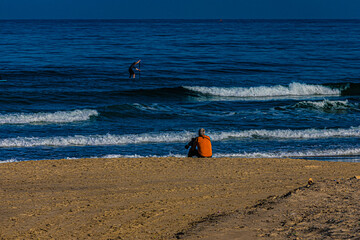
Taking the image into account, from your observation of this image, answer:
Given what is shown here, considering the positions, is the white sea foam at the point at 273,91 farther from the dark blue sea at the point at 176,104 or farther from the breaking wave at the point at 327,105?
the breaking wave at the point at 327,105

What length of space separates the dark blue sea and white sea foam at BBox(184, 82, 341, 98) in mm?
59

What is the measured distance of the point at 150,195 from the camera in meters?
7.99

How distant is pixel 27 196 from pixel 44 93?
15892 mm

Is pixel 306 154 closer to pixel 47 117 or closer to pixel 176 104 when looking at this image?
pixel 176 104

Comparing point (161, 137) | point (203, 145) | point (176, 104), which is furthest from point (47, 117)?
point (203, 145)

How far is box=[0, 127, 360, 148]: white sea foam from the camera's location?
14.3m

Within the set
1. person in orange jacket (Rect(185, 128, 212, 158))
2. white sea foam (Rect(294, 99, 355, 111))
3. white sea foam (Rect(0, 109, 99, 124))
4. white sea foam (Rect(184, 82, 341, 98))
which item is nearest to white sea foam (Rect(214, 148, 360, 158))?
person in orange jacket (Rect(185, 128, 212, 158))

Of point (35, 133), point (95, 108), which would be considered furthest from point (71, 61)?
point (35, 133)

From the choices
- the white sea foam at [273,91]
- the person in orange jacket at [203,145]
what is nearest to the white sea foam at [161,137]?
the person in orange jacket at [203,145]

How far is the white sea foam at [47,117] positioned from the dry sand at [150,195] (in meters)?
6.69

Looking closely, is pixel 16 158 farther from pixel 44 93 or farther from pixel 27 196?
pixel 44 93

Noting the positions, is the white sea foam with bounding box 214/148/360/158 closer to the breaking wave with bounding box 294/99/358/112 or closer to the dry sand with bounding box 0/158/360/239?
the dry sand with bounding box 0/158/360/239

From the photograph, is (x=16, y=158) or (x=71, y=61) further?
(x=71, y=61)

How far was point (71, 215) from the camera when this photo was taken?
6.95 meters
